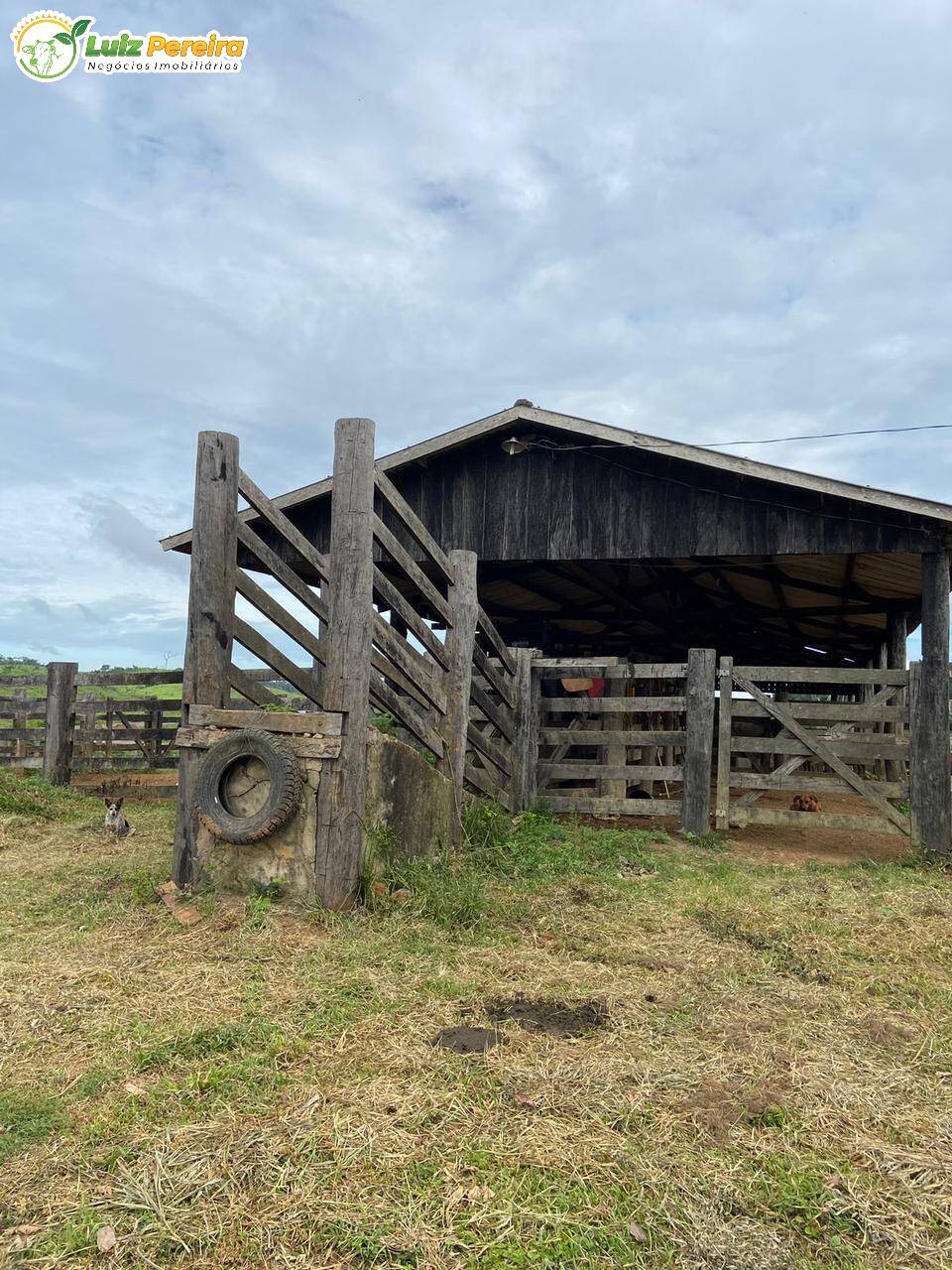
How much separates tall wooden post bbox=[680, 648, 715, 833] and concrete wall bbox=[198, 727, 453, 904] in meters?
4.01

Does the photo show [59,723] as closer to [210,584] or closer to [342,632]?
[210,584]

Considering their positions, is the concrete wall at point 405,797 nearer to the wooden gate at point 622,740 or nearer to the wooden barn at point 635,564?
the wooden barn at point 635,564

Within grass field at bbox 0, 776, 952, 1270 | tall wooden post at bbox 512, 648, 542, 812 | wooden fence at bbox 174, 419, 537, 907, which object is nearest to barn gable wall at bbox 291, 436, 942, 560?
tall wooden post at bbox 512, 648, 542, 812

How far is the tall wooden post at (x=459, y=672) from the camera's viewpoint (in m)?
7.59

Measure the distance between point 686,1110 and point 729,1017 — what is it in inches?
43.7

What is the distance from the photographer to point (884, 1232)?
252cm

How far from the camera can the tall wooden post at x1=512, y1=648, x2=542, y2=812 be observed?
32.3 ft

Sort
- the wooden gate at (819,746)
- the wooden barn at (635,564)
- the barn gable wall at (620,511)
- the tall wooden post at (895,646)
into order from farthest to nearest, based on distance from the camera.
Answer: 1. the tall wooden post at (895,646)
2. the barn gable wall at (620,511)
3. the wooden gate at (819,746)
4. the wooden barn at (635,564)

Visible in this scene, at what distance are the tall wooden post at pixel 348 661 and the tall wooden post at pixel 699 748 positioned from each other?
4.79 m

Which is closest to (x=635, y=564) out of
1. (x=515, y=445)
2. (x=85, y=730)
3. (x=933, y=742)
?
(x=515, y=445)

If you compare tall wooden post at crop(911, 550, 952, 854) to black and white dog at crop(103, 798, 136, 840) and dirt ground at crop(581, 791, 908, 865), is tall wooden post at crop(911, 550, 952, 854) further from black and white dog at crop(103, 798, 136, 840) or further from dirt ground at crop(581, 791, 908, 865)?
black and white dog at crop(103, 798, 136, 840)

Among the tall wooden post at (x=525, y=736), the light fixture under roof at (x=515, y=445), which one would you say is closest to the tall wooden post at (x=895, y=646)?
the tall wooden post at (x=525, y=736)

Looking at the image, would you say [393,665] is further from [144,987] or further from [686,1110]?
[686,1110]

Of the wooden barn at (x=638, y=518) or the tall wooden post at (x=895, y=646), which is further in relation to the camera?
the tall wooden post at (x=895, y=646)
